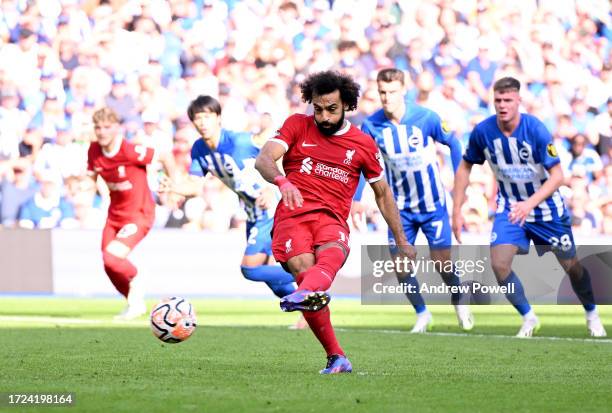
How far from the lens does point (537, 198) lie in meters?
12.2

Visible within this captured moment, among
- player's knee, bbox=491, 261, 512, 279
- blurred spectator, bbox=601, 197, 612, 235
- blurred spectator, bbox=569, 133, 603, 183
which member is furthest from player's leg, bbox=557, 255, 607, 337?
blurred spectator, bbox=569, 133, 603, 183

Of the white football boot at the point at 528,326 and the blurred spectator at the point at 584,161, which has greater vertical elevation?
the blurred spectator at the point at 584,161

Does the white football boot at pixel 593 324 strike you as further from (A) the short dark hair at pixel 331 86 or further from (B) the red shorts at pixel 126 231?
(B) the red shorts at pixel 126 231

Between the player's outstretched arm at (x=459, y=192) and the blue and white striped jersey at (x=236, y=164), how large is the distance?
2.37m

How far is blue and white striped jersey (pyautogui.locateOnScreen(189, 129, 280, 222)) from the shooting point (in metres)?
14.0

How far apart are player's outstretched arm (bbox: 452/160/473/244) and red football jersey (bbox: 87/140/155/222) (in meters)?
4.49

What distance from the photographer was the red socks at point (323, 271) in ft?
26.3

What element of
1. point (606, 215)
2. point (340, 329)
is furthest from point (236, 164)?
point (606, 215)

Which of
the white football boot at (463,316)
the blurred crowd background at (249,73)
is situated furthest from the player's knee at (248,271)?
the blurred crowd background at (249,73)

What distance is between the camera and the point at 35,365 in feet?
29.8

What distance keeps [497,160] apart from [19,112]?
34.4 ft

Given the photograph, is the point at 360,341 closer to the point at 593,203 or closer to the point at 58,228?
the point at 58,228

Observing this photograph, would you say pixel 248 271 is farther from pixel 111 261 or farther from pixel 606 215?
pixel 606 215

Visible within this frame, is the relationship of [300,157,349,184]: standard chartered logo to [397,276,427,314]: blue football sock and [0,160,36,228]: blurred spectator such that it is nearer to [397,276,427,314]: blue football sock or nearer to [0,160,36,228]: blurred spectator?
[397,276,427,314]: blue football sock
